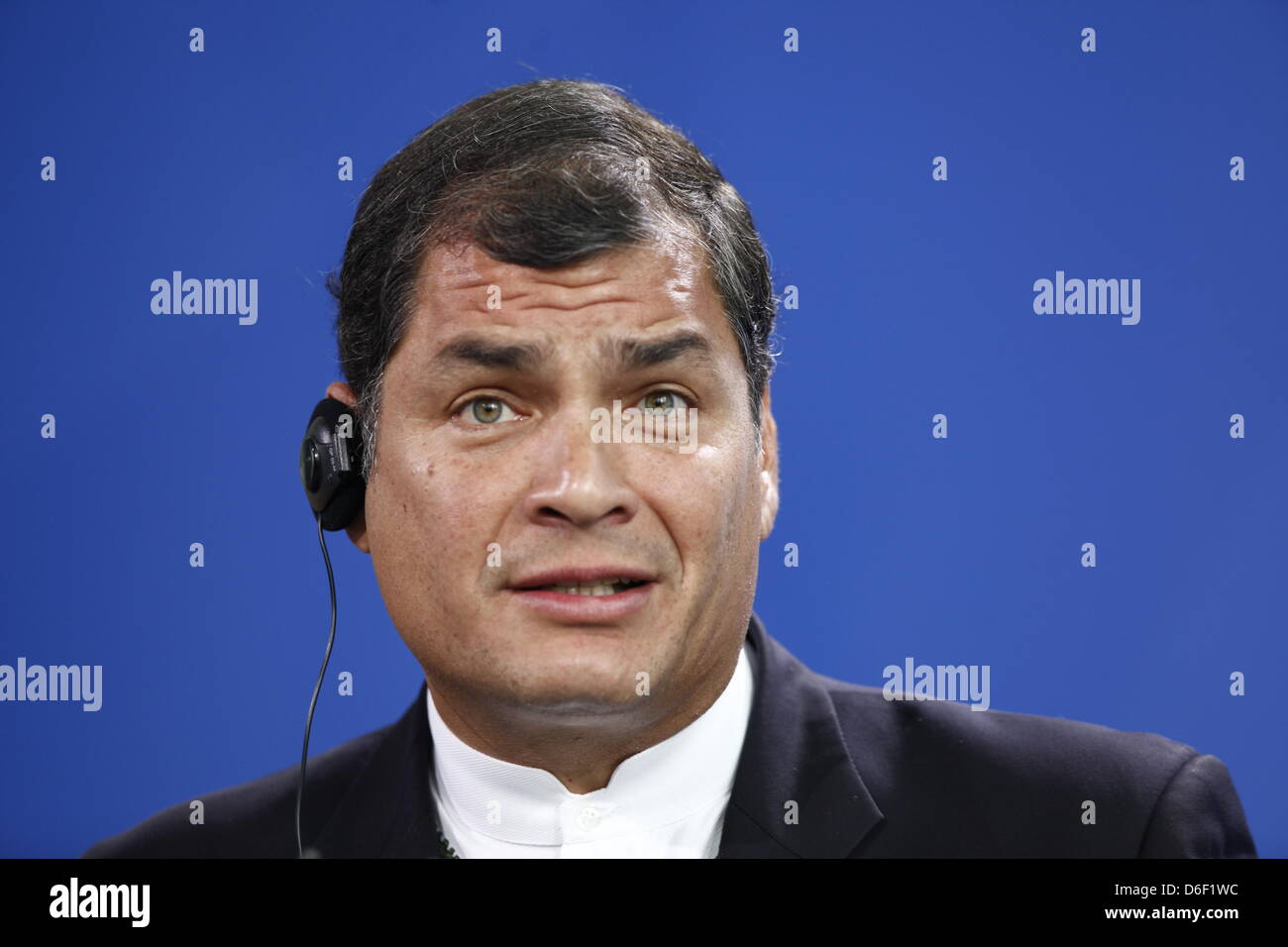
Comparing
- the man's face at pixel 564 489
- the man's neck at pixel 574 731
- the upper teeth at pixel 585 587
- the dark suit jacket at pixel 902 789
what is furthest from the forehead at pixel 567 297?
the dark suit jacket at pixel 902 789

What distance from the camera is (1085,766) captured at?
2.35 metres

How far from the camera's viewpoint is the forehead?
2.08 meters

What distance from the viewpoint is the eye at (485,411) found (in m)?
2.13

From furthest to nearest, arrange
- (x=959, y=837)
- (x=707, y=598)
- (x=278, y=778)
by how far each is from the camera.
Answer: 1. (x=278, y=778)
2. (x=959, y=837)
3. (x=707, y=598)

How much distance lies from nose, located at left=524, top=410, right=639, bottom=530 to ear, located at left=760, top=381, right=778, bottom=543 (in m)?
0.37

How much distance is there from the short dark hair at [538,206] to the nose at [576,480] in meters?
0.26

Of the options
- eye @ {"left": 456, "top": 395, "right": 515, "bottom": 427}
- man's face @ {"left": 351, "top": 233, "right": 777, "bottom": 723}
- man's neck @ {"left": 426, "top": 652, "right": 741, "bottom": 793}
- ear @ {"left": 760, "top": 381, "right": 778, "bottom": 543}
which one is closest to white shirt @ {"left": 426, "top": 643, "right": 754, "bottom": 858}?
man's neck @ {"left": 426, "top": 652, "right": 741, "bottom": 793}

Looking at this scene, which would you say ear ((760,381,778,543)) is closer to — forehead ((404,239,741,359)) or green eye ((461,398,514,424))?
forehead ((404,239,741,359))

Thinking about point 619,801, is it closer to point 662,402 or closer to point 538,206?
point 662,402

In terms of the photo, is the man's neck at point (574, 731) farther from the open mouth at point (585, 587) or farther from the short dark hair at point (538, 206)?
the short dark hair at point (538, 206)

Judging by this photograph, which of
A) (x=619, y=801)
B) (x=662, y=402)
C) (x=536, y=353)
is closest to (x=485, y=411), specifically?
(x=536, y=353)
